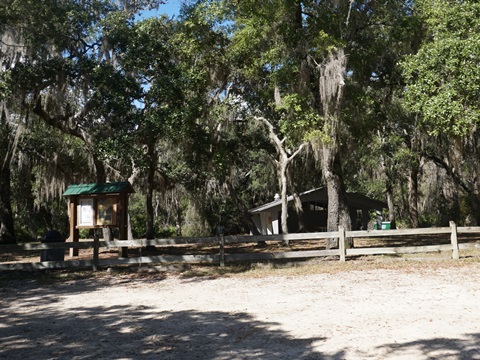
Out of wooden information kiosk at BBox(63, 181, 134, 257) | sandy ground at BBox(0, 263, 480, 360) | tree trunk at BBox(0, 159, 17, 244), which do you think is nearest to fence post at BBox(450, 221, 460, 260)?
sandy ground at BBox(0, 263, 480, 360)

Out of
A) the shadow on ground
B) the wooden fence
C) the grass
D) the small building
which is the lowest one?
the shadow on ground

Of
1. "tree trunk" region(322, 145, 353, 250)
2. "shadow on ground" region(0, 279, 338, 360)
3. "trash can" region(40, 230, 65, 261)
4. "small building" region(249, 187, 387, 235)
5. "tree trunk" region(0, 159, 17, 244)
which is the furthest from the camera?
"small building" region(249, 187, 387, 235)

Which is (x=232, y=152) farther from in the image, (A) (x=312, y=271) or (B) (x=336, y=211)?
(A) (x=312, y=271)

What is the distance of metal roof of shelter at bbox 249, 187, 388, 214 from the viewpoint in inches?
1171

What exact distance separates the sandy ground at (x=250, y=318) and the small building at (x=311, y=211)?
19.3m

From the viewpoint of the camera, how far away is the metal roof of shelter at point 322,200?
97.6 ft

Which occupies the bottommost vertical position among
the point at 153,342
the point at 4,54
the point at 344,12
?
the point at 153,342

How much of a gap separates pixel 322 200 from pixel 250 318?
79.4 ft

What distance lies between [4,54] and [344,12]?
10.1 m

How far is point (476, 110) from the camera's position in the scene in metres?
12.9

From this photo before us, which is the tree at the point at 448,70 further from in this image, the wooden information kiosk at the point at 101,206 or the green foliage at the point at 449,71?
the wooden information kiosk at the point at 101,206

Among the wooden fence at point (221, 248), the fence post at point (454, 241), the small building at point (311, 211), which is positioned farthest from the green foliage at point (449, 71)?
the small building at point (311, 211)

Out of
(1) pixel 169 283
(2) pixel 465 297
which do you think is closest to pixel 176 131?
(1) pixel 169 283

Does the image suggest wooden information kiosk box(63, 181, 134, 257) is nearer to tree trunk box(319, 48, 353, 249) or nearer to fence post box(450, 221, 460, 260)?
tree trunk box(319, 48, 353, 249)
